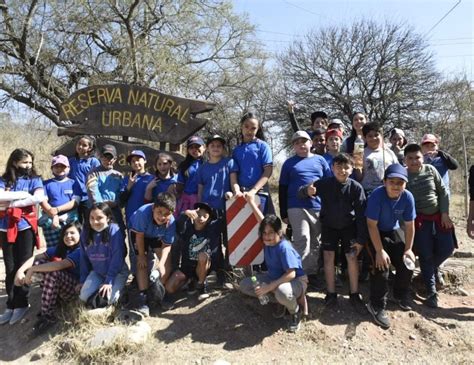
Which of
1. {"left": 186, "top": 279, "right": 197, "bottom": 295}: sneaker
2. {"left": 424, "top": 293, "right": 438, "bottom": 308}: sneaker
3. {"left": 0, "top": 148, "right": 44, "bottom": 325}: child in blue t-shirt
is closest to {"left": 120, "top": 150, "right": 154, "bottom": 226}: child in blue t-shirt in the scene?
{"left": 0, "top": 148, "right": 44, "bottom": 325}: child in blue t-shirt

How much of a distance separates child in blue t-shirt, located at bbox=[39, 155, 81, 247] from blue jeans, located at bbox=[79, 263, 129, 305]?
3.20 feet

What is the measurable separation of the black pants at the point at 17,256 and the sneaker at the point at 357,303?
11.9ft

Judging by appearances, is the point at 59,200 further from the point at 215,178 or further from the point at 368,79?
the point at 368,79

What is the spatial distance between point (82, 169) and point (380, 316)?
4.07m

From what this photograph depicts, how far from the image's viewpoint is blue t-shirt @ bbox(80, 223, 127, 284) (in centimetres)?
444

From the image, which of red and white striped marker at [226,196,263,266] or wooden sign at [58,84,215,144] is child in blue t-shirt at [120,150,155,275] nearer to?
red and white striped marker at [226,196,263,266]

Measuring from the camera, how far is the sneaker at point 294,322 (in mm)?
4074

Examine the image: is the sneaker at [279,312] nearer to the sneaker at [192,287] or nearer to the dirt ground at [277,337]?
the dirt ground at [277,337]

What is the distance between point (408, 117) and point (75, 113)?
1730cm

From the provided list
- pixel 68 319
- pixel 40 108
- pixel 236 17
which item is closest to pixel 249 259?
pixel 68 319

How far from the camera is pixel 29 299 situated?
515 cm

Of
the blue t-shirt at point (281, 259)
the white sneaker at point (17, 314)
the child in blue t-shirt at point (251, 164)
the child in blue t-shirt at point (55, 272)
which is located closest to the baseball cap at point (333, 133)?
the child in blue t-shirt at point (251, 164)

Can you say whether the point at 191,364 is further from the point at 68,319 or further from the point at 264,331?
the point at 68,319

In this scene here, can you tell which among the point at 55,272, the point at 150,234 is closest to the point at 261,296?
the point at 150,234
